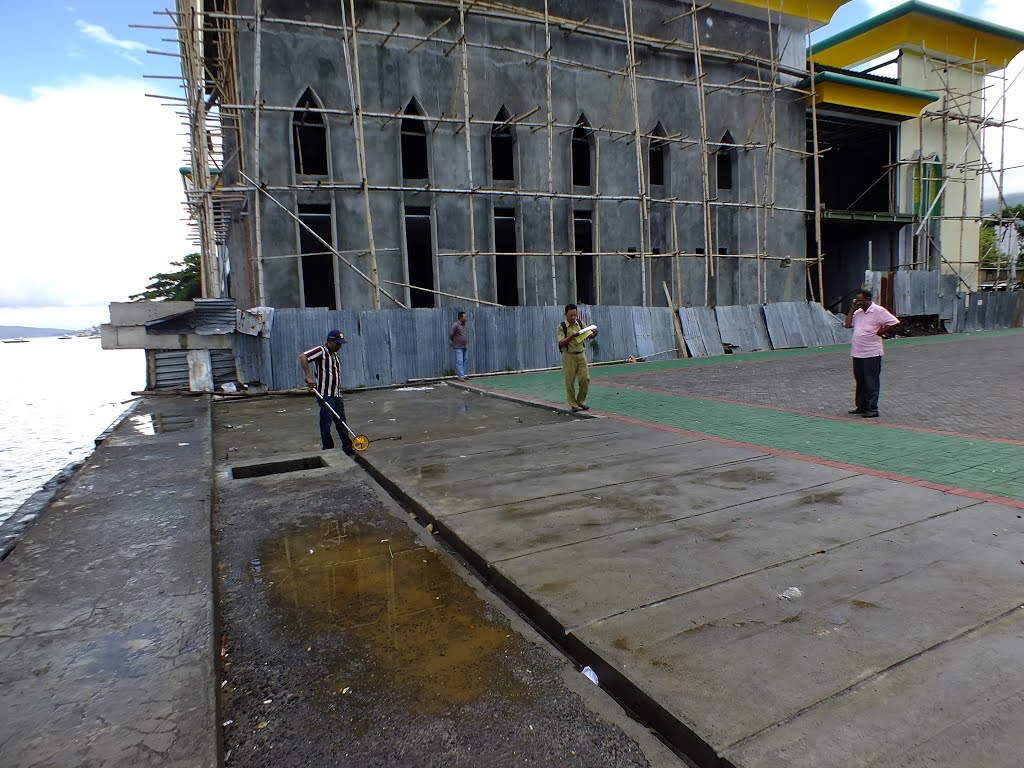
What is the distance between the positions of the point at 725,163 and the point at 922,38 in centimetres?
1149

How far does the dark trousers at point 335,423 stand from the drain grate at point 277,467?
1.40 feet

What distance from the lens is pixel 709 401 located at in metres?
10.6

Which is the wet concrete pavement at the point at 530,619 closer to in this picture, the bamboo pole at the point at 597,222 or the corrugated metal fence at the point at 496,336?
the corrugated metal fence at the point at 496,336

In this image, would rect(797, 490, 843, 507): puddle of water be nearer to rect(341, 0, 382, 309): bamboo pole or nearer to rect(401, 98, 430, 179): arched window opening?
rect(341, 0, 382, 309): bamboo pole

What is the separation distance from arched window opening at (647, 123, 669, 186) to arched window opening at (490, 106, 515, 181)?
15.4ft

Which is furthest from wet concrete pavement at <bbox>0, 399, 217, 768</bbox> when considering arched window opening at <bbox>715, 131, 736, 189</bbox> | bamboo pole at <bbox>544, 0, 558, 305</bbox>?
arched window opening at <bbox>715, 131, 736, 189</bbox>

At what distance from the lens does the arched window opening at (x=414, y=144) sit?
60.2 ft

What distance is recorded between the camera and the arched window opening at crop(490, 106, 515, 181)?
63.3 feet

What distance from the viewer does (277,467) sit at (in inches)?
299

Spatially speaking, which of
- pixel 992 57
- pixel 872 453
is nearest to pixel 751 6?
pixel 992 57

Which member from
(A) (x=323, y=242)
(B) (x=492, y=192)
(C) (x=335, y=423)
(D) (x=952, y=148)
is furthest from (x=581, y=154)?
(D) (x=952, y=148)

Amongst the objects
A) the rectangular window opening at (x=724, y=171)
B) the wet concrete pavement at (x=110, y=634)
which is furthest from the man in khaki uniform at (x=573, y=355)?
the rectangular window opening at (x=724, y=171)

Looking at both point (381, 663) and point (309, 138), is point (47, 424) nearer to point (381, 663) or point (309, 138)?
point (309, 138)

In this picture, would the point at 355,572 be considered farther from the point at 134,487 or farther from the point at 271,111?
the point at 271,111
